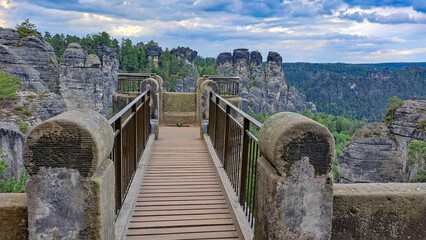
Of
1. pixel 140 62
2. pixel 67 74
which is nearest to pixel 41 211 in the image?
pixel 67 74

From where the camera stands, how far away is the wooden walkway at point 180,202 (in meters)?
3.31

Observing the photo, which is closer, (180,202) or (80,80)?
(180,202)

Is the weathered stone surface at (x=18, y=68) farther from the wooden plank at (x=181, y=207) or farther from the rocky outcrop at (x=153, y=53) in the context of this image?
the rocky outcrop at (x=153, y=53)

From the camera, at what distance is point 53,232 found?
190 centimetres

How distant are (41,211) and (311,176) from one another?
5.76 feet

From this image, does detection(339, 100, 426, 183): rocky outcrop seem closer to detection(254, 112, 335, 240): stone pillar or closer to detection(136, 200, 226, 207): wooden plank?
detection(136, 200, 226, 207): wooden plank

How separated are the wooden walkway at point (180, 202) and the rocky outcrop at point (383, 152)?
3243 cm

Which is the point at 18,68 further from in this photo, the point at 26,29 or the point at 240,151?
the point at 240,151

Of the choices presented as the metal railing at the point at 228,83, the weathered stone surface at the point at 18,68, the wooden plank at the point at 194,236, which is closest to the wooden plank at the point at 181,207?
the wooden plank at the point at 194,236

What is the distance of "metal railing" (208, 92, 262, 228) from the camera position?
3193 mm

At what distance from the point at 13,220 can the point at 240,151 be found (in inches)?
108

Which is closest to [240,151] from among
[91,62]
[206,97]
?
[206,97]

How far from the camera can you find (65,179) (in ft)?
6.11

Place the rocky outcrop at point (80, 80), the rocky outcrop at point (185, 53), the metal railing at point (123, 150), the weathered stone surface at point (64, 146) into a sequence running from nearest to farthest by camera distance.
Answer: the weathered stone surface at point (64, 146), the metal railing at point (123, 150), the rocky outcrop at point (80, 80), the rocky outcrop at point (185, 53)
